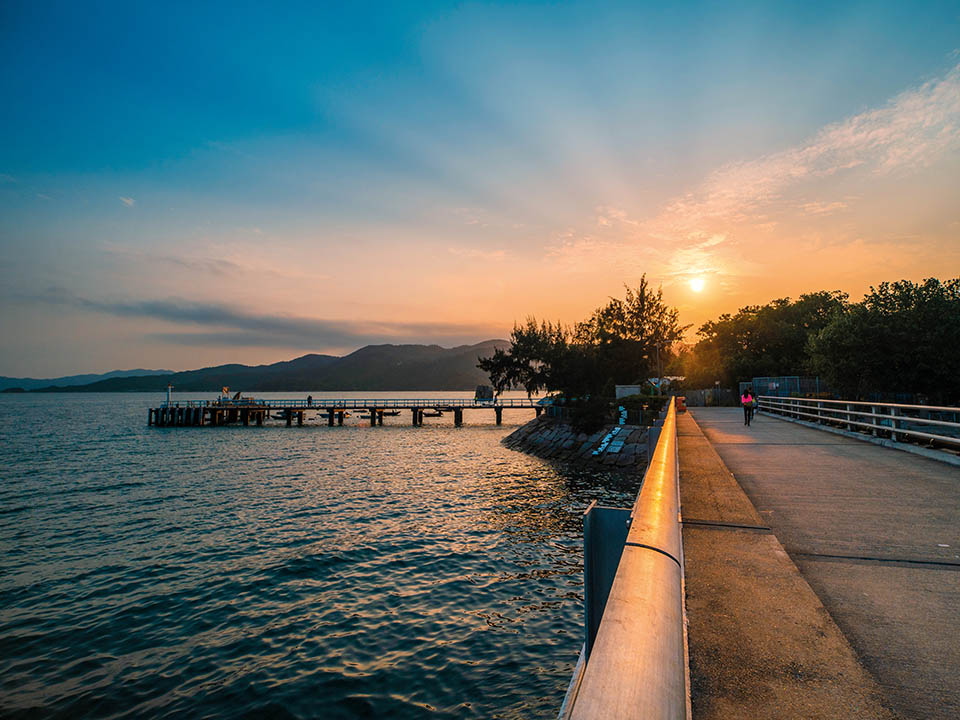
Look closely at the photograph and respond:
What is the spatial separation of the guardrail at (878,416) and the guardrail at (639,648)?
465 inches

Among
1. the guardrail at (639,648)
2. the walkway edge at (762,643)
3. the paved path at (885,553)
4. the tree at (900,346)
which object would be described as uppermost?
the tree at (900,346)

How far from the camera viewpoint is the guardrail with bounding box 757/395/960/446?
38.4 ft

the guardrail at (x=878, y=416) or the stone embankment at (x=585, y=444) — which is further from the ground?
the guardrail at (x=878, y=416)

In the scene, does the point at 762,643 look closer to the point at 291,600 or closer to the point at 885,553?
the point at 885,553

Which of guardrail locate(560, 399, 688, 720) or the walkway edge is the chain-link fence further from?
guardrail locate(560, 399, 688, 720)

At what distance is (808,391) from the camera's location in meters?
37.1

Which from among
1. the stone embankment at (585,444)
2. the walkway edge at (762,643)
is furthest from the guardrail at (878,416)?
the walkway edge at (762,643)

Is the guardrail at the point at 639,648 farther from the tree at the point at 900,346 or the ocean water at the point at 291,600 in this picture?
the tree at the point at 900,346

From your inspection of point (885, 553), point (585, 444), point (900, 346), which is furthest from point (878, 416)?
point (585, 444)

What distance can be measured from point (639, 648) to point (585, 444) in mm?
38678

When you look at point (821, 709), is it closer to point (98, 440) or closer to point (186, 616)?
point (186, 616)

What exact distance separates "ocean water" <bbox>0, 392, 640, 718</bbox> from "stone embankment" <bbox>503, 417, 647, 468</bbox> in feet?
23.7

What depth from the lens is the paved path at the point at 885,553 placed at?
2.80 meters

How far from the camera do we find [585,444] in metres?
38.8
